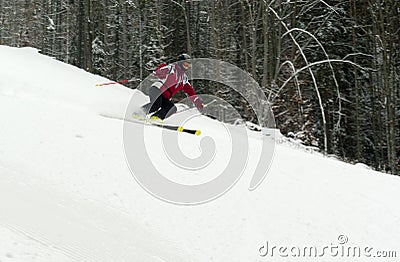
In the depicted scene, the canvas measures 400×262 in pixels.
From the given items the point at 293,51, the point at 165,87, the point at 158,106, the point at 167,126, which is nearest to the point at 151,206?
the point at 167,126

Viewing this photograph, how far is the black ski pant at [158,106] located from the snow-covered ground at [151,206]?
1129 mm

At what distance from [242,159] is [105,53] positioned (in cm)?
2431

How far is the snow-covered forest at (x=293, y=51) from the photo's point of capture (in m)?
16.8

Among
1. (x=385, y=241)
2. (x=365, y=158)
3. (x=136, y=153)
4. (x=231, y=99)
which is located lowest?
(x=365, y=158)

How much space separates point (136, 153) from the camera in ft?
20.6

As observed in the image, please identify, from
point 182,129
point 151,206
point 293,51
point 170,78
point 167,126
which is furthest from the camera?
point 293,51

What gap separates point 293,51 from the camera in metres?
18.8

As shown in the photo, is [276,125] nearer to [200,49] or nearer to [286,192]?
[286,192]

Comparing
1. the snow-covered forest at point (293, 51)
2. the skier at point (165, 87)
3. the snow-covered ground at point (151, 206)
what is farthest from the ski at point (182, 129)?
the snow-covered forest at point (293, 51)

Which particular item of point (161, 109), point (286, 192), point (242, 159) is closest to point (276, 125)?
point (161, 109)

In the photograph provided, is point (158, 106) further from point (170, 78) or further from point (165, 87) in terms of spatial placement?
point (170, 78)

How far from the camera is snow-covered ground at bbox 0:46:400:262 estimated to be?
3729mm

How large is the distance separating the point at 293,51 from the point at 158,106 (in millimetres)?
11695

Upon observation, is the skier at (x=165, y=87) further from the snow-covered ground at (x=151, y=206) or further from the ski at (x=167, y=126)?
the snow-covered ground at (x=151, y=206)
